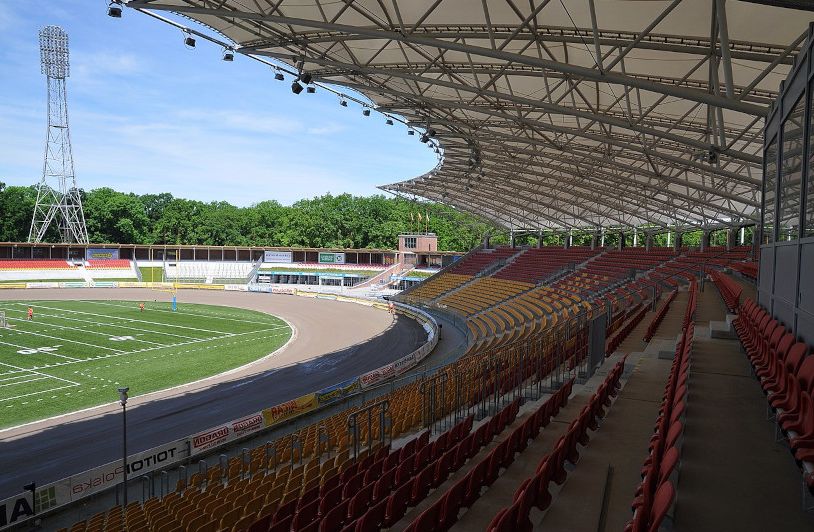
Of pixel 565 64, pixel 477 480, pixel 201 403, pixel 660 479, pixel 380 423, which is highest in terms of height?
pixel 565 64

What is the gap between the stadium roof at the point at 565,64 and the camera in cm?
1280

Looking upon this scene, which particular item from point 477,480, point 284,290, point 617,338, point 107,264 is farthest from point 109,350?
point 107,264

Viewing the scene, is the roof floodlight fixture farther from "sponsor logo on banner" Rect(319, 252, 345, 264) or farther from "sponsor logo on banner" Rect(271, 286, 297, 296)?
"sponsor logo on banner" Rect(319, 252, 345, 264)

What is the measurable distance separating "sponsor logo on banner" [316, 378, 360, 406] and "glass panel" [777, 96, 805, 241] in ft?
46.8

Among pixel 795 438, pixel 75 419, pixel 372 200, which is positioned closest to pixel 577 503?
pixel 795 438

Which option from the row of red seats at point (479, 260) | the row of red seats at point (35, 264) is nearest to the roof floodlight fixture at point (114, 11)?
the row of red seats at point (479, 260)

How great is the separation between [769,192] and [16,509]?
55.4 feet

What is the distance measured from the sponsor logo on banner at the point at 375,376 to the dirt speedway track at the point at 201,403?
2.39 m

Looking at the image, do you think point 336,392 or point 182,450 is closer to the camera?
point 182,450

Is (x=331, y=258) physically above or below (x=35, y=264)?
above

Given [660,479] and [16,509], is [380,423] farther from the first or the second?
[16,509]

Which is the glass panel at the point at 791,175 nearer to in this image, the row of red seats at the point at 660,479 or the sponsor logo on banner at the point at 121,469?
the row of red seats at the point at 660,479

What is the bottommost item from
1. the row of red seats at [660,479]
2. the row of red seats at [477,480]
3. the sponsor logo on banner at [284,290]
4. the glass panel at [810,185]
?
the sponsor logo on banner at [284,290]

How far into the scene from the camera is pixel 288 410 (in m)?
17.1
